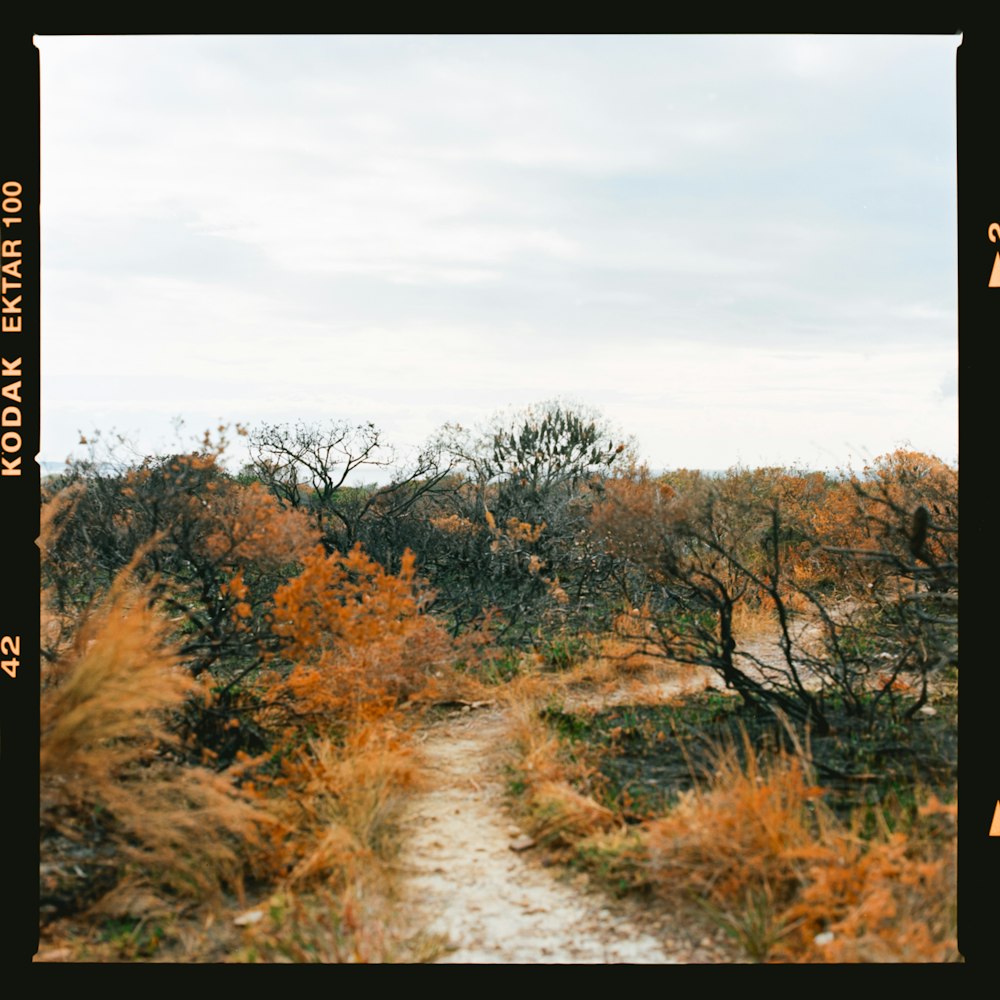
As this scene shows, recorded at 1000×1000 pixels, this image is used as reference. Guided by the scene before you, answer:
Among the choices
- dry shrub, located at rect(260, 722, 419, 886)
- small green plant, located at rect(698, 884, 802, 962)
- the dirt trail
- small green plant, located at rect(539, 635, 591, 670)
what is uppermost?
small green plant, located at rect(539, 635, 591, 670)

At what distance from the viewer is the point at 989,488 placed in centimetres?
336

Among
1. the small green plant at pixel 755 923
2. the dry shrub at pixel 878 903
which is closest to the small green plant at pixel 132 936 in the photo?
the small green plant at pixel 755 923

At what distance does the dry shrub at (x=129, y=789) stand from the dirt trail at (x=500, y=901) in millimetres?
897

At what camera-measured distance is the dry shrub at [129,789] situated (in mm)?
3668

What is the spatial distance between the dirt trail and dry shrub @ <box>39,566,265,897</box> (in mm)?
897

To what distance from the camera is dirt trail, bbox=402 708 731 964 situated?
3467 mm

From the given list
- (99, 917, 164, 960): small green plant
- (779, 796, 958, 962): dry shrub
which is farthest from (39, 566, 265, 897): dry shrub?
(779, 796, 958, 962): dry shrub

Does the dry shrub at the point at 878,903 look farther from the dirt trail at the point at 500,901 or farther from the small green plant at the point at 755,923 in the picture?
the dirt trail at the point at 500,901

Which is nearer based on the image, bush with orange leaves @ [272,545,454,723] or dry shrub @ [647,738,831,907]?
dry shrub @ [647,738,831,907]

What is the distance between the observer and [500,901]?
12.8 ft

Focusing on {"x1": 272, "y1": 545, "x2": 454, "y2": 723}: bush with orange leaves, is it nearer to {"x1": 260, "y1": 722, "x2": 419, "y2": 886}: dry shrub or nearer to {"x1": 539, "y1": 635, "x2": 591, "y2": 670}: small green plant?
{"x1": 260, "y1": 722, "x2": 419, "y2": 886}: dry shrub

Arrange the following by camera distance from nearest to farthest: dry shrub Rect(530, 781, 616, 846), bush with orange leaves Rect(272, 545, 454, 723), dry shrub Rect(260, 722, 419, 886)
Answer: dry shrub Rect(260, 722, 419, 886) → dry shrub Rect(530, 781, 616, 846) → bush with orange leaves Rect(272, 545, 454, 723)

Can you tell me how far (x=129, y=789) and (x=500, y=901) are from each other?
1775 mm

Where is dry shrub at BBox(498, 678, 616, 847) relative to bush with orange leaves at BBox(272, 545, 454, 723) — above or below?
below
